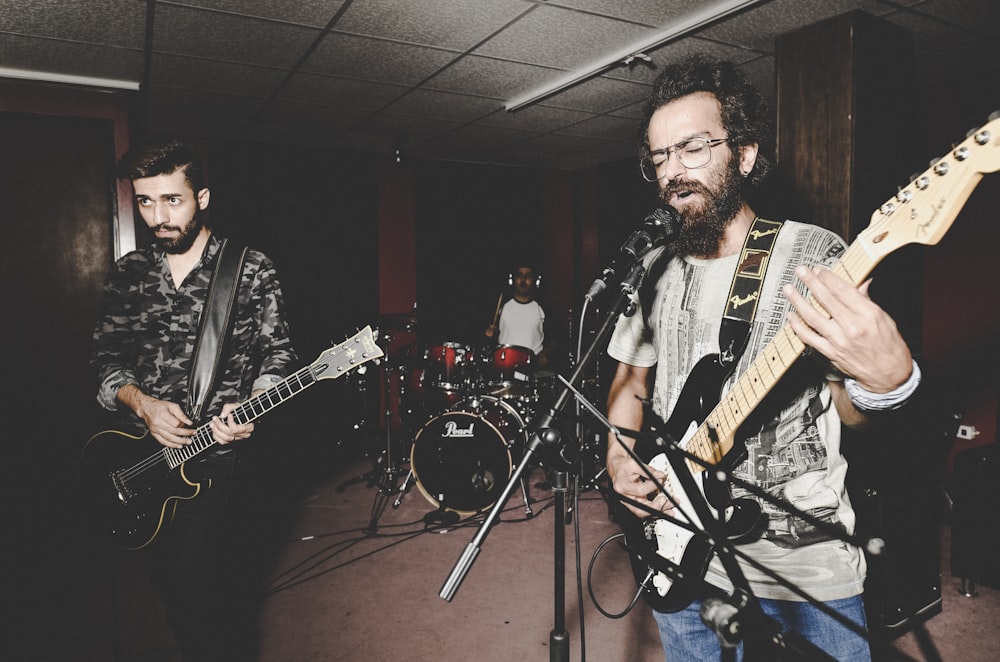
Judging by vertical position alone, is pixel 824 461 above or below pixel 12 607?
above

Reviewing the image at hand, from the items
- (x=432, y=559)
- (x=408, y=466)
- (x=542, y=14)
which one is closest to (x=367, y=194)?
(x=408, y=466)

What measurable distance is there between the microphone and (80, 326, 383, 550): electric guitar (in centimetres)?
136

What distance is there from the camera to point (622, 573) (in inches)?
132

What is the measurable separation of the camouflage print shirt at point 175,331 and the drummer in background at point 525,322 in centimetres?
384

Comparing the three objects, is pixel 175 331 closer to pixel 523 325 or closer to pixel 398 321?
pixel 398 321

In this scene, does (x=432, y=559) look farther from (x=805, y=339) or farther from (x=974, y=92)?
(x=974, y=92)

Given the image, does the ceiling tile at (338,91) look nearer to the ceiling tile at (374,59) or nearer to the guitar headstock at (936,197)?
the ceiling tile at (374,59)

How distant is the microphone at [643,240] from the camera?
125 centimetres

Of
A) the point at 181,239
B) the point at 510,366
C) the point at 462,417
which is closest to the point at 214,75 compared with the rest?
the point at 181,239

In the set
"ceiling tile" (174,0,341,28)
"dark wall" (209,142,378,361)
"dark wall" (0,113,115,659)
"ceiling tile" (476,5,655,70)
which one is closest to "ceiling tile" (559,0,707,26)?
"ceiling tile" (476,5,655,70)

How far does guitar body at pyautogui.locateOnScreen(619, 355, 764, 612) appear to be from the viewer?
1208mm

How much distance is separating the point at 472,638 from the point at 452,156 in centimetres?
522

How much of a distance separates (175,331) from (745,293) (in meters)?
1.93

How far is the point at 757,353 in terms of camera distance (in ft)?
4.32
